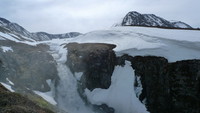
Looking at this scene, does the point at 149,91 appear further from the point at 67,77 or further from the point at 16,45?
the point at 16,45

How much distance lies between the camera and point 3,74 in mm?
60688

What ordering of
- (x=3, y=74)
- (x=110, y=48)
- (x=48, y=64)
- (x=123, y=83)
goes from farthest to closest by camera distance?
1. (x=48, y=64)
2. (x=110, y=48)
3. (x=3, y=74)
4. (x=123, y=83)

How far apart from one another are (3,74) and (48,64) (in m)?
12.4

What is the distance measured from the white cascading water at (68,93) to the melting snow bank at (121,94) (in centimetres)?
248

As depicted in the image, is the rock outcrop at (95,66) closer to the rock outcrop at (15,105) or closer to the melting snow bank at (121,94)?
the melting snow bank at (121,94)

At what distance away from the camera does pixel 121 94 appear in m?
54.0

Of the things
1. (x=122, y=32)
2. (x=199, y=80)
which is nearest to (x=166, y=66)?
(x=199, y=80)

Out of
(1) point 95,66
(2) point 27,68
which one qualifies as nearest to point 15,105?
(1) point 95,66

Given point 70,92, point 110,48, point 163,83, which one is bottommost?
point 70,92

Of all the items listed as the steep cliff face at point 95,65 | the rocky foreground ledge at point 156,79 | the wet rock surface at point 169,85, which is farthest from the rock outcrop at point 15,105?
the steep cliff face at point 95,65

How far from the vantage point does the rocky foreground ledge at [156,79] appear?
4772 centimetres

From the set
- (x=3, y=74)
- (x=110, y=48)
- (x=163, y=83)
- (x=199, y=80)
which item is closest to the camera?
(x=199, y=80)

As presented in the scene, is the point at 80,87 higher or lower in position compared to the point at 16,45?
lower

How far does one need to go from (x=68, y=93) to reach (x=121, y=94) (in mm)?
14205
